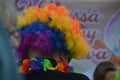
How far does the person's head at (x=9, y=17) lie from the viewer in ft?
2.65

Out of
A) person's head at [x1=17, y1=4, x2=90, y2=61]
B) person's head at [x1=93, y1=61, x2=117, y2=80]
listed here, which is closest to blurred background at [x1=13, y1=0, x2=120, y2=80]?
person's head at [x1=93, y1=61, x2=117, y2=80]

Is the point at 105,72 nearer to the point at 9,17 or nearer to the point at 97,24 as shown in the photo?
the point at 97,24

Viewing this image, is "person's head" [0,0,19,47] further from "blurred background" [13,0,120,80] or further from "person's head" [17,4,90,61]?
"blurred background" [13,0,120,80]

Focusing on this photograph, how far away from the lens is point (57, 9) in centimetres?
221

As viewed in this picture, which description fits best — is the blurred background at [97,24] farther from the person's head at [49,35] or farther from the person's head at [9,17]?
the person's head at [9,17]

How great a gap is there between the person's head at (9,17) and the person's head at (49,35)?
1088mm

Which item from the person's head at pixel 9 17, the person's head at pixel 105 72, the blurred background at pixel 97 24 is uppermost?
the person's head at pixel 9 17

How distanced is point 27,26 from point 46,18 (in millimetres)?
111

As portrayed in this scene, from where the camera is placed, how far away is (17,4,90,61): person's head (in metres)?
1.98

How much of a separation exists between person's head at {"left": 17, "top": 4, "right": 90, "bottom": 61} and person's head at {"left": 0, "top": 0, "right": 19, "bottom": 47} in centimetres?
109

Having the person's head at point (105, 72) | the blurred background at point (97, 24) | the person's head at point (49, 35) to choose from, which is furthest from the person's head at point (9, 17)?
the blurred background at point (97, 24)

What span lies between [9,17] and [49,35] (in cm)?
118

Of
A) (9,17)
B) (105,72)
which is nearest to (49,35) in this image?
(9,17)

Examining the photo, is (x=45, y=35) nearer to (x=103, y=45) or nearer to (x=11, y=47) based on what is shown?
(x=11, y=47)
